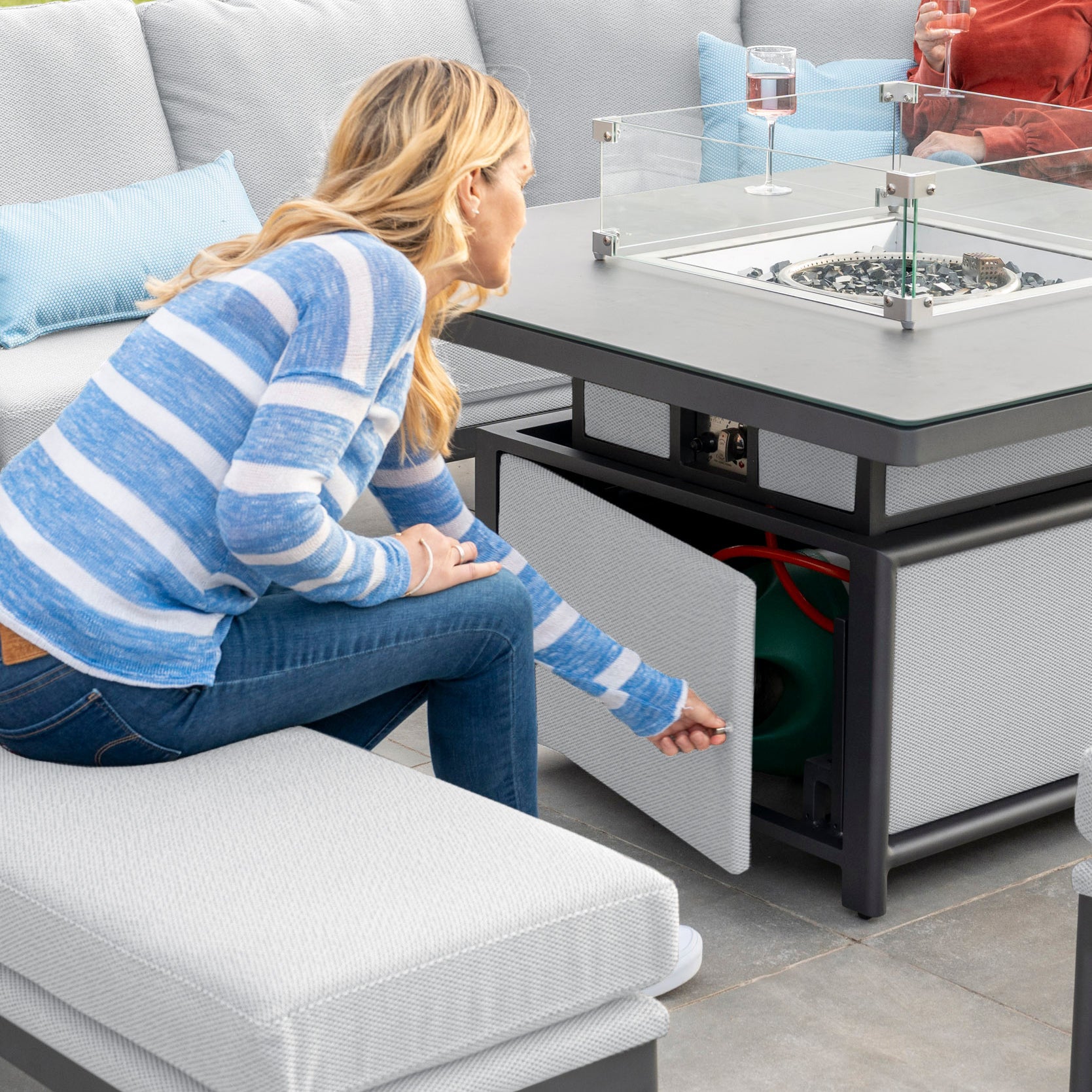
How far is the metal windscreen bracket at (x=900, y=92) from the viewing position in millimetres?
2629

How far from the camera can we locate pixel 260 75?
3.45 meters

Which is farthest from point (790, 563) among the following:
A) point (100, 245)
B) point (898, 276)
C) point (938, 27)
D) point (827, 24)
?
point (827, 24)

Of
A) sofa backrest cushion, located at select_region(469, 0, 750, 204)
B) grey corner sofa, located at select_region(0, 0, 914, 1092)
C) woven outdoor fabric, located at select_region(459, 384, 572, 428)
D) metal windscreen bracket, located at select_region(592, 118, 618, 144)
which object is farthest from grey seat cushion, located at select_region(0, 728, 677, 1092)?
sofa backrest cushion, located at select_region(469, 0, 750, 204)

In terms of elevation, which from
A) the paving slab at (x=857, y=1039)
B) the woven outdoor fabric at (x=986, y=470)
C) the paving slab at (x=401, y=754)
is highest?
the woven outdoor fabric at (x=986, y=470)

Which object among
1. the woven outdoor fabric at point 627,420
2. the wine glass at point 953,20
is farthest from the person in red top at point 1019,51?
the woven outdoor fabric at point 627,420

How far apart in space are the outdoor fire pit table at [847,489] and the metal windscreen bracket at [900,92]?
48cm

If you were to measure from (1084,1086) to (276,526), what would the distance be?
2.82ft

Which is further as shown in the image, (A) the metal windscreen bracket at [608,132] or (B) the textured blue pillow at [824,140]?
(B) the textured blue pillow at [824,140]

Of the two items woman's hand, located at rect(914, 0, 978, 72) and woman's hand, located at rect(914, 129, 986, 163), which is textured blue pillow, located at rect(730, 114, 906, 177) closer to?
woman's hand, located at rect(914, 129, 986, 163)

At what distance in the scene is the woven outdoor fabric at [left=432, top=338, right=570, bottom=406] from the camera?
3.08 m

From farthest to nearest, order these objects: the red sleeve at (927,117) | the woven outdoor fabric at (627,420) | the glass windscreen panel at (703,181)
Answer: the red sleeve at (927,117)
the glass windscreen panel at (703,181)
the woven outdoor fabric at (627,420)

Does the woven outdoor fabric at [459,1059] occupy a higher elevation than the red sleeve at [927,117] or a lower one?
lower

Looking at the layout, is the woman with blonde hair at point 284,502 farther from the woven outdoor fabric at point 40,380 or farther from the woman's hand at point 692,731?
the woven outdoor fabric at point 40,380

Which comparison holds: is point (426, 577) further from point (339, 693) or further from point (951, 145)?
point (951, 145)
